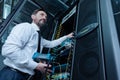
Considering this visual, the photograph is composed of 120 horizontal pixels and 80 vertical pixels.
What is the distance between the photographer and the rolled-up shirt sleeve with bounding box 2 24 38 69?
1513 mm

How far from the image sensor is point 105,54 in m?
1.05

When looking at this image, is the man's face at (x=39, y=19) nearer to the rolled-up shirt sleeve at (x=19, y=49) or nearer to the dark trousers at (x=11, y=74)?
the rolled-up shirt sleeve at (x=19, y=49)

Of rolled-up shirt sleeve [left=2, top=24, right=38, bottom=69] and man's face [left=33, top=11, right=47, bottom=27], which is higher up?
man's face [left=33, top=11, right=47, bottom=27]

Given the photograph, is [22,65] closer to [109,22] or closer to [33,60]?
[33,60]

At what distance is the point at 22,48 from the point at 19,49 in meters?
0.08

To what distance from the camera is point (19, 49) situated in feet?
5.13

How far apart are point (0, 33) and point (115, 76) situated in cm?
111

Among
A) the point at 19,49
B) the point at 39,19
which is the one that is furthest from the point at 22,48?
the point at 39,19

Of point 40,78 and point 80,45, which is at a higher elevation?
point 80,45

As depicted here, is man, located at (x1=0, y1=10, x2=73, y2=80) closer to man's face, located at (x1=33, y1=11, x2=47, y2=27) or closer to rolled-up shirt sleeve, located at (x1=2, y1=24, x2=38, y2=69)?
rolled-up shirt sleeve, located at (x1=2, y1=24, x2=38, y2=69)

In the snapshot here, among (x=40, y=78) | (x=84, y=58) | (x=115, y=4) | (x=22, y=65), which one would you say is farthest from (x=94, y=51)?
(x=40, y=78)

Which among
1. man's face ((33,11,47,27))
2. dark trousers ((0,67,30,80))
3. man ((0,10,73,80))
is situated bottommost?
dark trousers ((0,67,30,80))

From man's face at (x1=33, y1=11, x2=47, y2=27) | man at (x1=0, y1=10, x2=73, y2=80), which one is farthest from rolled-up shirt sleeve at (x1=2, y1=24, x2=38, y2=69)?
man's face at (x1=33, y1=11, x2=47, y2=27)

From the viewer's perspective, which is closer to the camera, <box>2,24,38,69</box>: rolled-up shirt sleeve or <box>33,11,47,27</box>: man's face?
<box>2,24,38,69</box>: rolled-up shirt sleeve
